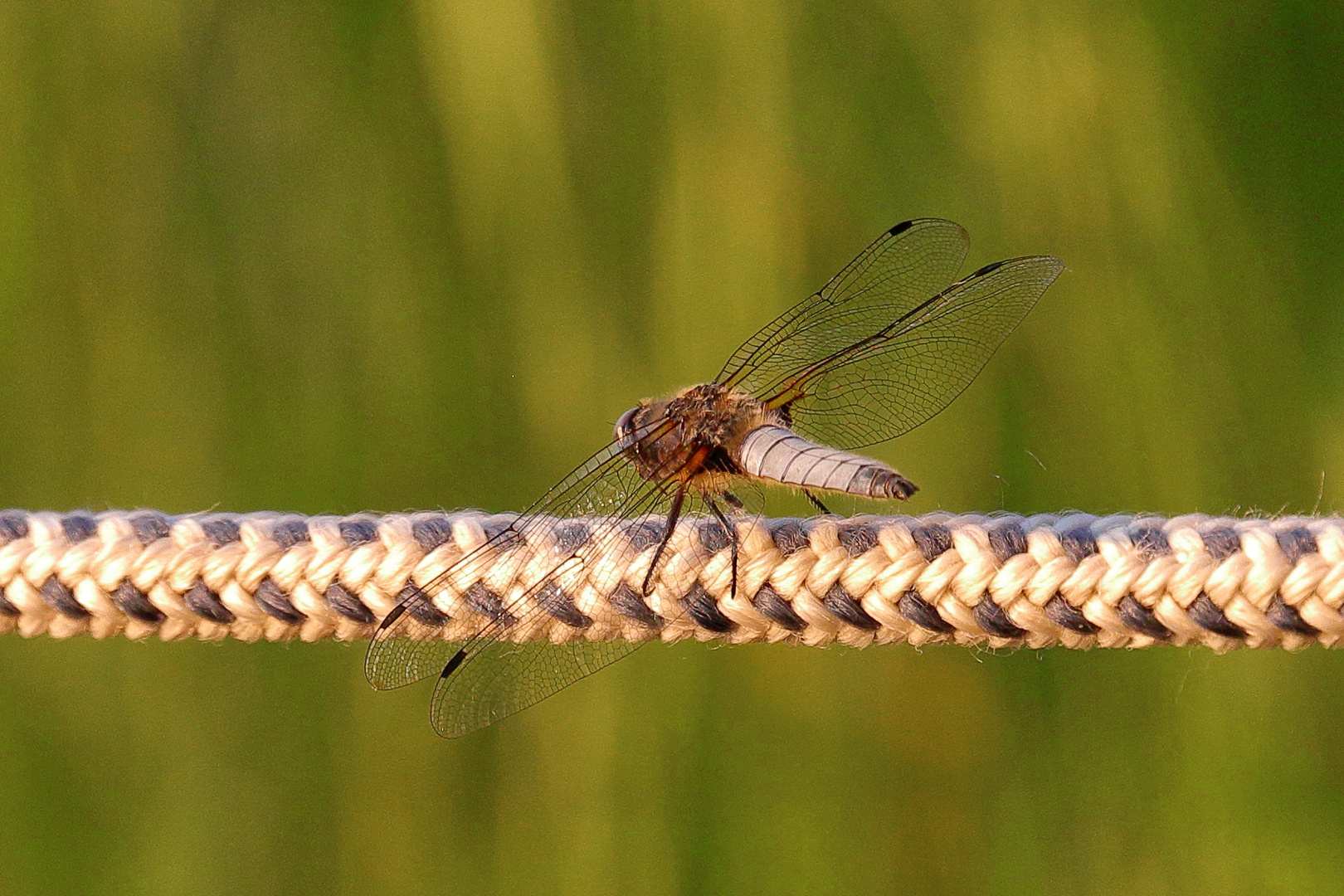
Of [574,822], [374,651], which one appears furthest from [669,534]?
[574,822]

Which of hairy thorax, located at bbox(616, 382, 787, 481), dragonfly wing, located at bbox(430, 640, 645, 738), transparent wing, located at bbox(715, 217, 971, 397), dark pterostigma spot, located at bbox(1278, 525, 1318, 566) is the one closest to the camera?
dark pterostigma spot, located at bbox(1278, 525, 1318, 566)

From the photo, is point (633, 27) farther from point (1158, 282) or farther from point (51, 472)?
point (51, 472)

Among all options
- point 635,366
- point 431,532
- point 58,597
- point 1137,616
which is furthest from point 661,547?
point 635,366

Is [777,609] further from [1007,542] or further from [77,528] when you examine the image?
[77,528]

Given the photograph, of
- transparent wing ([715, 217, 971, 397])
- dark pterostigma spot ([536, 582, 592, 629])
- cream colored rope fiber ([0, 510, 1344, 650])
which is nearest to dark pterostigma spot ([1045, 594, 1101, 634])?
cream colored rope fiber ([0, 510, 1344, 650])

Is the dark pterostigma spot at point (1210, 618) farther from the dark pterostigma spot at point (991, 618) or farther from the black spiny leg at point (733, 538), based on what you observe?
the black spiny leg at point (733, 538)

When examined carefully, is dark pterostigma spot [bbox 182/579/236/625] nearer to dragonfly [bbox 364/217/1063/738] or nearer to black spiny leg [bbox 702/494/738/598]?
dragonfly [bbox 364/217/1063/738]
